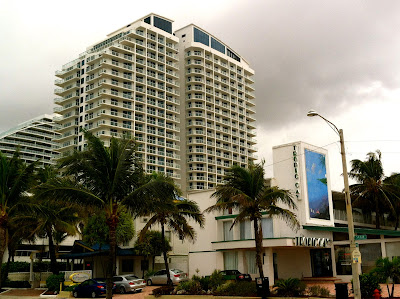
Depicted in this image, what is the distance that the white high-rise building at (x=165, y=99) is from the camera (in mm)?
104188

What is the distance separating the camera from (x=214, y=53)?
417 ft

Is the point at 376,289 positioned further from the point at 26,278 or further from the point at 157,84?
the point at 157,84

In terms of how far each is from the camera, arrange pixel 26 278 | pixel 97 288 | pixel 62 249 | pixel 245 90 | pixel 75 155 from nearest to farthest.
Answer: pixel 75 155
pixel 97 288
pixel 26 278
pixel 62 249
pixel 245 90

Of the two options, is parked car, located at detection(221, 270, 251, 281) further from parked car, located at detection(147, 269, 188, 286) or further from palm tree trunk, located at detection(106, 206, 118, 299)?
palm tree trunk, located at detection(106, 206, 118, 299)

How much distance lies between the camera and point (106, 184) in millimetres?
25109

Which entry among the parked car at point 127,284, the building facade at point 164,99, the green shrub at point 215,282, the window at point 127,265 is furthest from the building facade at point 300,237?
the building facade at point 164,99

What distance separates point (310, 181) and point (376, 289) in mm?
16719

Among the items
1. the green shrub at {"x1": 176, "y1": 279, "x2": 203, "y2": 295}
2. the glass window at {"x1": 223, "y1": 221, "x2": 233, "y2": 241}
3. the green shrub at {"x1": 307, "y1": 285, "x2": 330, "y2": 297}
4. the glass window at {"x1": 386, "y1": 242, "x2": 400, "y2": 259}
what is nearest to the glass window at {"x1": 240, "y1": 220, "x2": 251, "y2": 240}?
the glass window at {"x1": 223, "y1": 221, "x2": 233, "y2": 241}

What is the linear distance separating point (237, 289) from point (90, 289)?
1175 cm

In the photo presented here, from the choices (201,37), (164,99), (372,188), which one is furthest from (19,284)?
(201,37)

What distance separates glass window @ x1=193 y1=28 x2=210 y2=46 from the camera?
412 ft

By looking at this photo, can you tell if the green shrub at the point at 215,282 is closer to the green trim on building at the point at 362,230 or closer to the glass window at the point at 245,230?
the glass window at the point at 245,230

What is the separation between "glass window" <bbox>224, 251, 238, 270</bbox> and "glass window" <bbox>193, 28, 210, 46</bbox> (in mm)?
94028

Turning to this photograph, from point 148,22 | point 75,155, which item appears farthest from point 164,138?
point 75,155
